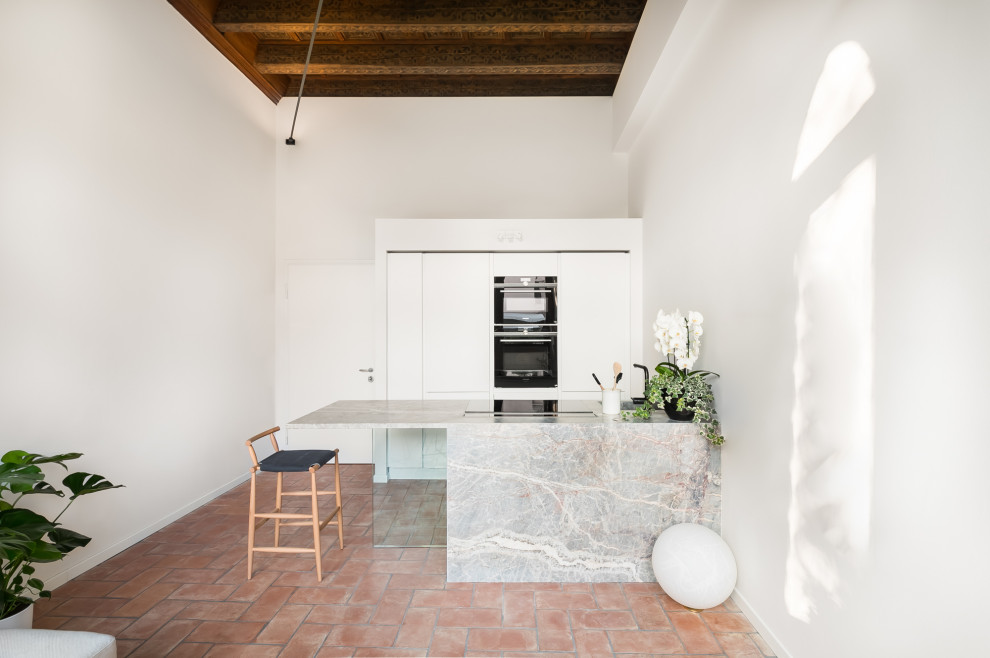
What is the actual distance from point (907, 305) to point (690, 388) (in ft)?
3.93

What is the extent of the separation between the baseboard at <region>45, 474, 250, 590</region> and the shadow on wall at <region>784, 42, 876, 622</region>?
3.51 m

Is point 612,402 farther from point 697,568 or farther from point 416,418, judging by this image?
point 416,418

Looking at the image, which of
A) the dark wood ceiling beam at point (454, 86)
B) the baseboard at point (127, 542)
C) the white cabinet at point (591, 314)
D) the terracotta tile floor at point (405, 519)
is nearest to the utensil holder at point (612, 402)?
the terracotta tile floor at point (405, 519)

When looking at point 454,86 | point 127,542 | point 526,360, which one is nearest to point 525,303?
point 526,360

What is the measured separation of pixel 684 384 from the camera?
249 centimetres

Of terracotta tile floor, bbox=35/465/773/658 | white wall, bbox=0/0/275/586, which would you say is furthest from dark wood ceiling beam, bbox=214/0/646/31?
terracotta tile floor, bbox=35/465/773/658

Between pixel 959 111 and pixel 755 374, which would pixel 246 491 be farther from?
pixel 959 111

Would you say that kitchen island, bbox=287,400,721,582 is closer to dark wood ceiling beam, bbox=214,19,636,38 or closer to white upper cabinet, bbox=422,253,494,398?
white upper cabinet, bbox=422,253,494,398

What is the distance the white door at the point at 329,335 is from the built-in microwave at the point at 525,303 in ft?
4.87

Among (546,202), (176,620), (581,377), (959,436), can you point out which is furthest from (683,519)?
(546,202)

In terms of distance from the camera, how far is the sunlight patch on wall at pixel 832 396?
1.50 meters

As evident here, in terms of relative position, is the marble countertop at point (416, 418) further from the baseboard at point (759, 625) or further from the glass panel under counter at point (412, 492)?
the baseboard at point (759, 625)

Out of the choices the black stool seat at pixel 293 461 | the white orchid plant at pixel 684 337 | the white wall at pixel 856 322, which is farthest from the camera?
the black stool seat at pixel 293 461

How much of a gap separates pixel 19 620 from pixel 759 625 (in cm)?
300
